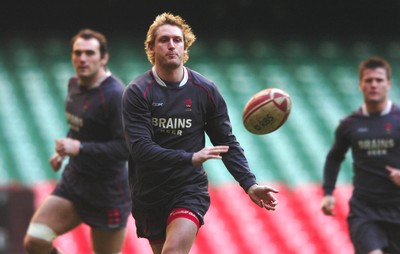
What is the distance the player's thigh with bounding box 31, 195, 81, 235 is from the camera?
7789 mm

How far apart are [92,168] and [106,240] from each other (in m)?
0.64

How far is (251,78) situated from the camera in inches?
634

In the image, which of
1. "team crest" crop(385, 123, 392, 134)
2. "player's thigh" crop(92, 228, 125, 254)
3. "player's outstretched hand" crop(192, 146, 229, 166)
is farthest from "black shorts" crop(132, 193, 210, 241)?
"team crest" crop(385, 123, 392, 134)

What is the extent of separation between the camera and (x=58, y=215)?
25.8ft

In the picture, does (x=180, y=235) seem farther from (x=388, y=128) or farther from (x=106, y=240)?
(x=388, y=128)

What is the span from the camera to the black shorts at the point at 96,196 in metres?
7.91

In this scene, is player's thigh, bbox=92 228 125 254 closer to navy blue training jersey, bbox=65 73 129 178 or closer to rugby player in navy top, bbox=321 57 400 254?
navy blue training jersey, bbox=65 73 129 178

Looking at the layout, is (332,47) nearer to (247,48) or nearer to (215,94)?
(247,48)

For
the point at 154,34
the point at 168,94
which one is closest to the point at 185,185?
the point at 168,94

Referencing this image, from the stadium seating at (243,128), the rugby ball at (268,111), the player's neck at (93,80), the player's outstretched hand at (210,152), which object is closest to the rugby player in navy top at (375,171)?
the rugby ball at (268,111)

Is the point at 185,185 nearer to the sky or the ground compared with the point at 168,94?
nearer to the ground

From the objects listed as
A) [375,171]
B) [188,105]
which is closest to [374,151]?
[375,171]

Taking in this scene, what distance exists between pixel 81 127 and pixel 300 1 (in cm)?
1033

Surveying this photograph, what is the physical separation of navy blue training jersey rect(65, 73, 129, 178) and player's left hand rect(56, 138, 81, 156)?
0.20ft
